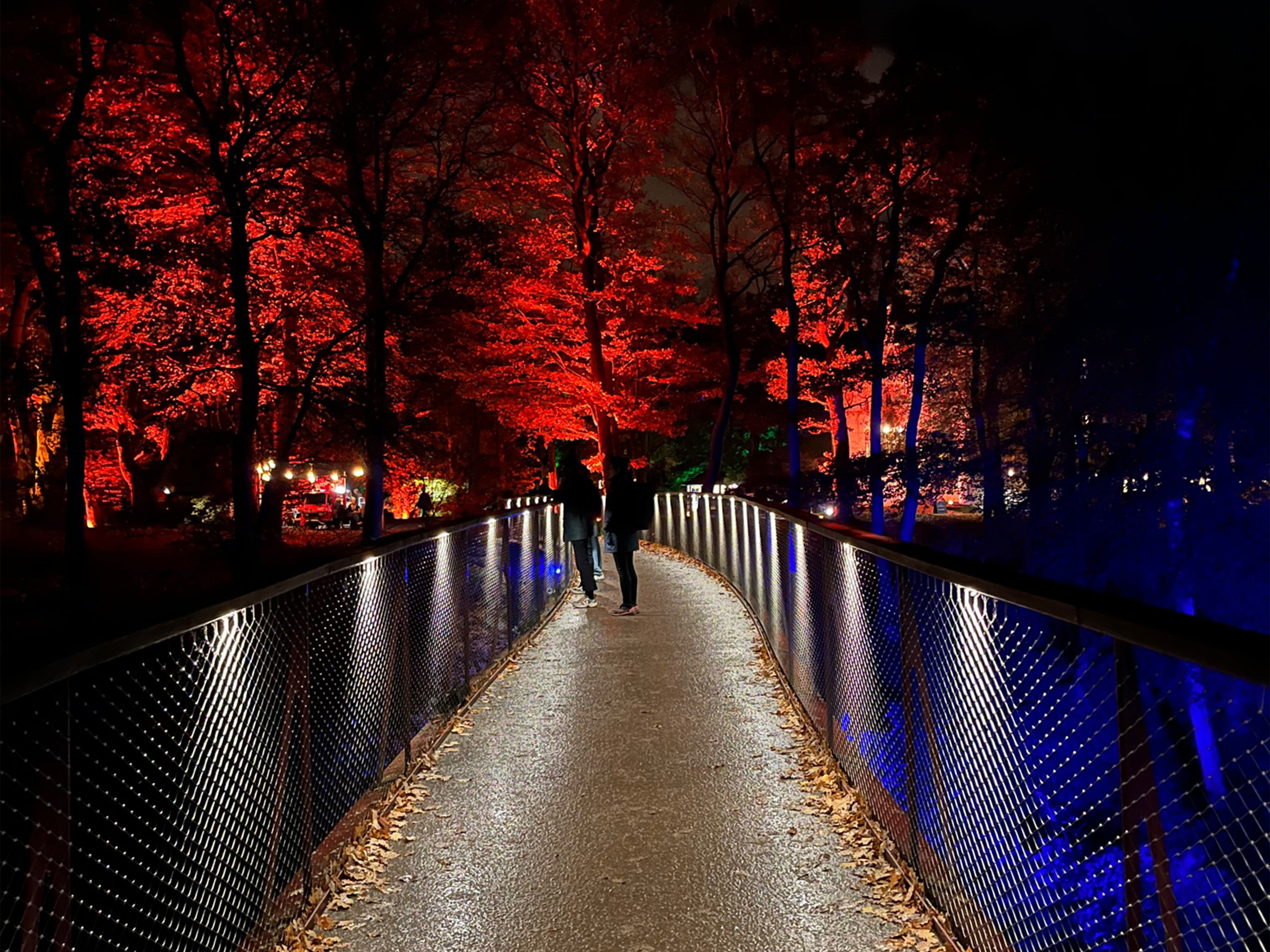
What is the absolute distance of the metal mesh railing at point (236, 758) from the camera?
2939 mm

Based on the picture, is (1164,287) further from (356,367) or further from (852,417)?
(852,417)

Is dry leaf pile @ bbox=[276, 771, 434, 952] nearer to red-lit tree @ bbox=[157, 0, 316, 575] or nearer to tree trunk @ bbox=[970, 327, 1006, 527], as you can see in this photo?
red-lit tree @ bbox=[157, 0, 316, 575]

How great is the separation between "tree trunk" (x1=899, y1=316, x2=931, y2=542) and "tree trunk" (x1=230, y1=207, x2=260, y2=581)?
1381 centimetres

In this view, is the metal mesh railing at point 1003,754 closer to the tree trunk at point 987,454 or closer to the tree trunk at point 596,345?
the tree trunk at point 987,454

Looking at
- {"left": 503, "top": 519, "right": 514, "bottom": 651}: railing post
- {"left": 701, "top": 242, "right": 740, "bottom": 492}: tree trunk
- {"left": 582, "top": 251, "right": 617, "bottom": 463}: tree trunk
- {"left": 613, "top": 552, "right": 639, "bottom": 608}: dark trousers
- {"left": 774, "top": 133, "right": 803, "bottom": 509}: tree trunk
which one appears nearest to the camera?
{"left": 503, "top": 519, "right": 514, "bottom": 651}: railing post

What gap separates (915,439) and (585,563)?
692 inches

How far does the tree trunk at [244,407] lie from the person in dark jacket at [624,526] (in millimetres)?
7568

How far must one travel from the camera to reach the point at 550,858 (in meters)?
4.89

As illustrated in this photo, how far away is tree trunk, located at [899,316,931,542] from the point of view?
23.9m

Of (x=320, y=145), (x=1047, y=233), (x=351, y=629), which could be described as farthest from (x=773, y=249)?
(x=351, y=629)

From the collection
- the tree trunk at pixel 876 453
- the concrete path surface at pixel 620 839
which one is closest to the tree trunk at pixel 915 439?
the tree trunk at pixel 876 453

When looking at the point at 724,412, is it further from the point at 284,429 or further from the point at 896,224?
the point at 284,429

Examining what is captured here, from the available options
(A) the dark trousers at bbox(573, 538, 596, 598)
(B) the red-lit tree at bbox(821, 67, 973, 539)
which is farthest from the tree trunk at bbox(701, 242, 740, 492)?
(A) the dark trousers at bbox(573, 538, 596, 598)

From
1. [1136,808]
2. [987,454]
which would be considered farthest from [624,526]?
[987,454]
